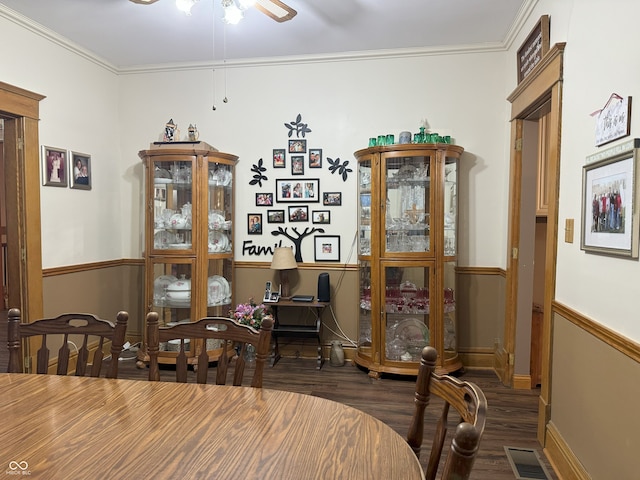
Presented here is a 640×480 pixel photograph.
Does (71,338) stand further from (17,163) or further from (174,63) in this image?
(174,63)

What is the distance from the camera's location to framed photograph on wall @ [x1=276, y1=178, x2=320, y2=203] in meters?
3.95

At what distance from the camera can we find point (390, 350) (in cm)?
354

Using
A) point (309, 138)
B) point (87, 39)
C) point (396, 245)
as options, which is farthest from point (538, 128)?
point (87, 39)

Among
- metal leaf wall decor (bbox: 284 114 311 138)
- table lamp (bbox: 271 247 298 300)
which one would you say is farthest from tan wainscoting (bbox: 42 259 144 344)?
metal leaf wall decor (bbox: 284 114 311 138)

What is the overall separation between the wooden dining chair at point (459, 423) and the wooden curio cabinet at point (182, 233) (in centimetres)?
281

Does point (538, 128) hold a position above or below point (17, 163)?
above

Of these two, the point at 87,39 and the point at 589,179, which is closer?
the point at 589,179

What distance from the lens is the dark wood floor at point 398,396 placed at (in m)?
2.43

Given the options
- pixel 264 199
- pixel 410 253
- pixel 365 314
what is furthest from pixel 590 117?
pixel 264 199

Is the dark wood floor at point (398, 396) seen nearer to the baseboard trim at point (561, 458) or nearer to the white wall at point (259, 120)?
the baseboard trim at point (561, 458)

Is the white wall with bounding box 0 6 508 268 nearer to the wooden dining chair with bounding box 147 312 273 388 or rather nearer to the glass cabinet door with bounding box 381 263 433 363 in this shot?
the glass cabinet door with bounding box 381 263 433 363

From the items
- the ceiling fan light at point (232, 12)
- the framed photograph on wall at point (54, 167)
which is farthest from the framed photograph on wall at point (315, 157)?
the framed photograph on wall at point (54, 167)

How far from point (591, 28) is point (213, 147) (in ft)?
9.86

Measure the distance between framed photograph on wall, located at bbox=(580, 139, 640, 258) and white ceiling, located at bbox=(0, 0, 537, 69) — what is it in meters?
1.64
